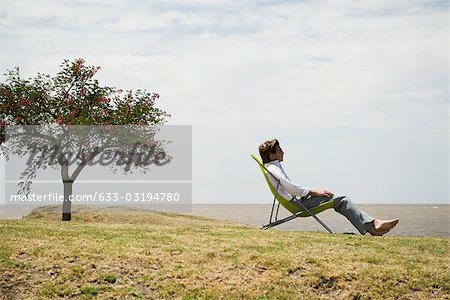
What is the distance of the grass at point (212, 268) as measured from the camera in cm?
973

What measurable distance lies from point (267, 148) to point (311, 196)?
5.08ft

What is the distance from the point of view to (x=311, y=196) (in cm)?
1445

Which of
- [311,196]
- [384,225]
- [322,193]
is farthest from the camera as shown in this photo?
[311,196]

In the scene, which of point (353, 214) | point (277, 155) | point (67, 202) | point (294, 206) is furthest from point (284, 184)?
point (67, 202)

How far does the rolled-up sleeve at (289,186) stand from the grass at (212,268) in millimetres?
1819

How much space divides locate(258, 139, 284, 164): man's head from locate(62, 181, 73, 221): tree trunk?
10566 mm

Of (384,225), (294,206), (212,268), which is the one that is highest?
(294,206)

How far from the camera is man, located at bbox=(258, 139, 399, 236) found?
45.9 ft

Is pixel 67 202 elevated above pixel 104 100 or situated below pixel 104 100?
below

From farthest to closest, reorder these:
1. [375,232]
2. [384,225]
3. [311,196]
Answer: [311,196], [375,232], [384,225]

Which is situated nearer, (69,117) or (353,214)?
(353,214)

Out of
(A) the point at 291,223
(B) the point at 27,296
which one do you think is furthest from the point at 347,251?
(A) the point at 291,223

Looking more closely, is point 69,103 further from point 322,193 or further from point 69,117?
point 322,193

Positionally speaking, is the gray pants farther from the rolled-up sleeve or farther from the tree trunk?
the tree trunk
